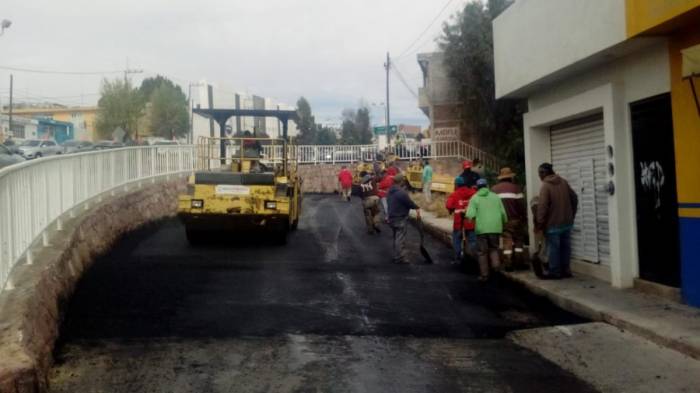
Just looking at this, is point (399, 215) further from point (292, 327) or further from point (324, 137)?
point (324, 137)

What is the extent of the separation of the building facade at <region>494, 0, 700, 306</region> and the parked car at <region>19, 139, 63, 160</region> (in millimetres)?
30695

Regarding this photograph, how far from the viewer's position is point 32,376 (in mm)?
4840

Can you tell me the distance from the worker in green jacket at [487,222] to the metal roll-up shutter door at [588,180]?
1.31 metres

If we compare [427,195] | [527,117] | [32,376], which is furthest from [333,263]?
[427,195]

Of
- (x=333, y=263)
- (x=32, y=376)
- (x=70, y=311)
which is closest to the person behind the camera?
(x=32, y=376)

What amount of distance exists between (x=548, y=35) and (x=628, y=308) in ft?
15.5

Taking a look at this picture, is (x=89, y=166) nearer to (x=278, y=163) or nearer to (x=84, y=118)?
(x=278, y=163)

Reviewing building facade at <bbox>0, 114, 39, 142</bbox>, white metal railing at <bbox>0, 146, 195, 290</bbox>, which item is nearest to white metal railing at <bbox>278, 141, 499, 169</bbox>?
white metal railing at <bbox>0, 146, 195, 290</bbox>

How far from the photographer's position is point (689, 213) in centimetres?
790

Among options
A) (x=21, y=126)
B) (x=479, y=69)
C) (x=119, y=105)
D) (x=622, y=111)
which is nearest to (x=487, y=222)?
(x=622, y=111)

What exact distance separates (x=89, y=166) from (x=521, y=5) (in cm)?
797

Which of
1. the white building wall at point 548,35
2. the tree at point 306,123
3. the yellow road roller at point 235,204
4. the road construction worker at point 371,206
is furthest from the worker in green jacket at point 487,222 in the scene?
the tree at point 306,123

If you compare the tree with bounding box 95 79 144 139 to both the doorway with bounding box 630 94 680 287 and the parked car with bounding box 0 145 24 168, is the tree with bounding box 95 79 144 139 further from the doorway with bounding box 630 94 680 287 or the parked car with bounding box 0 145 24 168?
the doorway with bounding box 630 94 680 287

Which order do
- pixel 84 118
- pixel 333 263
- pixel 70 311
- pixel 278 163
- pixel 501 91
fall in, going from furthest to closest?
pixel 84 118 → pixel 278 163 → pixel 501 91 → pixel 333 263 → pixel 70 311
